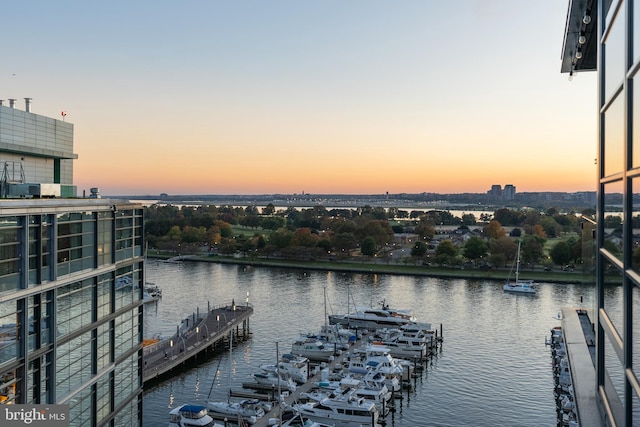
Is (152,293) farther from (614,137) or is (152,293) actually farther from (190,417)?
(614,137)

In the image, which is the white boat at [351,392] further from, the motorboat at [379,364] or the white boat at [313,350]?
the white boat at [313,350]

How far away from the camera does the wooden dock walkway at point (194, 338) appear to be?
27828mm

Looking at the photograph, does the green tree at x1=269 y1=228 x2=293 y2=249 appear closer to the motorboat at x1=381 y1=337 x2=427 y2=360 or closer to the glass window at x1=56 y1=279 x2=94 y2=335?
the motorboat at x1=381 y1=337 x2=427 y2=360

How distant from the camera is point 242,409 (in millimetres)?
21812

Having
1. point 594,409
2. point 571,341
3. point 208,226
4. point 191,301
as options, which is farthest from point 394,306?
point 208,226

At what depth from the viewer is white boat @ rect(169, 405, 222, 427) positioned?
20891 mm

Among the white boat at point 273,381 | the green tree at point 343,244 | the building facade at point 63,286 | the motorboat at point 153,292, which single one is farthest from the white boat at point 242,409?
the green tree at point 343,244

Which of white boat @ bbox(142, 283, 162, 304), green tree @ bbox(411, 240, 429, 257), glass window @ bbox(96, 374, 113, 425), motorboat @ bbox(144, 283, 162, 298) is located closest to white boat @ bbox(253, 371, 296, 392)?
glass window @ bbox(96, 374, 113, 425)

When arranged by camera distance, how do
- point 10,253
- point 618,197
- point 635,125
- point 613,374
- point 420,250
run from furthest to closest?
point 420,250, point 10,253, point 613,374, point 618,197, point 635,125

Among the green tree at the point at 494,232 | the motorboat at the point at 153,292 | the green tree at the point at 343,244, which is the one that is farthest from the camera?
the green tree at the point at 494,232

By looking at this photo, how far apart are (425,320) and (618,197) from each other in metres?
34.7

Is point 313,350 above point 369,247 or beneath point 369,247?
beneath

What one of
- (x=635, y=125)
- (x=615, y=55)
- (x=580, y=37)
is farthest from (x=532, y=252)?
(x=635, y=125)

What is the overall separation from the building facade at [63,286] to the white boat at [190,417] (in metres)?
8.15
